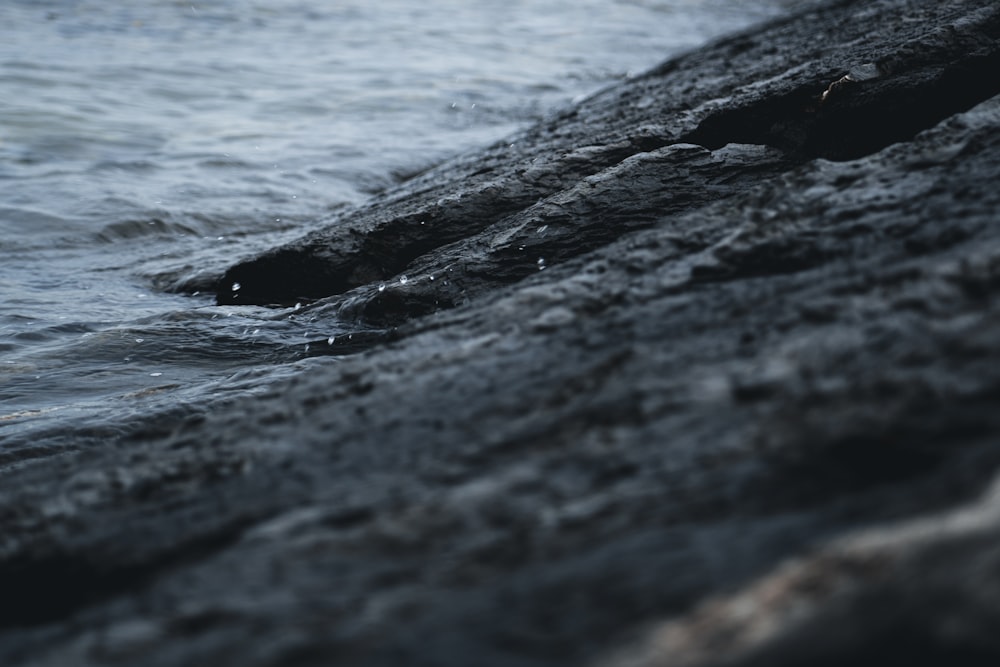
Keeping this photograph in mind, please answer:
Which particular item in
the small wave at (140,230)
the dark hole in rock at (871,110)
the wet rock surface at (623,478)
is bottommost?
the small wave at (140,230)

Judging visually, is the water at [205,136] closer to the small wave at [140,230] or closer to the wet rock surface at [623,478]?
the small wave at [140,230]

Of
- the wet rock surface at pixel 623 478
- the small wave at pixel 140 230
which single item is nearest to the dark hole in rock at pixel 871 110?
the wet rock surface at pixel 623 478

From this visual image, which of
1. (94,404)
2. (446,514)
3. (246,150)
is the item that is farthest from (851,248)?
(246,150)

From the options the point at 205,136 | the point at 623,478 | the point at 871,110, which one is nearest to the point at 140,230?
the point at 205,136

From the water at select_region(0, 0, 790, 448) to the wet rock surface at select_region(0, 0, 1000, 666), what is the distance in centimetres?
122

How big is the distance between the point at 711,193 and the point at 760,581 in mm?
2389

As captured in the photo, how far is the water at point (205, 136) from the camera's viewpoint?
3.73 meters

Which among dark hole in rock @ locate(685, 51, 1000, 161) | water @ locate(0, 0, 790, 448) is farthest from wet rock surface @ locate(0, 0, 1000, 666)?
water @ locate(0, 0, 790, 448)

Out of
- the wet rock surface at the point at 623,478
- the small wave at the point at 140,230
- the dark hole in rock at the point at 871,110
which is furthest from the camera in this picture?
the small wave at the point at 140,230

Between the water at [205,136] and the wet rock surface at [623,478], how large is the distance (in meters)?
1.22

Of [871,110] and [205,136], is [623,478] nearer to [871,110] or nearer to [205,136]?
[871,110]

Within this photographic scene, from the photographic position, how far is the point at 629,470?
142 cm

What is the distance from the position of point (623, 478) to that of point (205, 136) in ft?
24.8

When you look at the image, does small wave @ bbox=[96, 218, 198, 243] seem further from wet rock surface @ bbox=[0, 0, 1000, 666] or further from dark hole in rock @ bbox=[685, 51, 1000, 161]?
wet rock surface @ bbox=[0, 0, 1000, 666]
